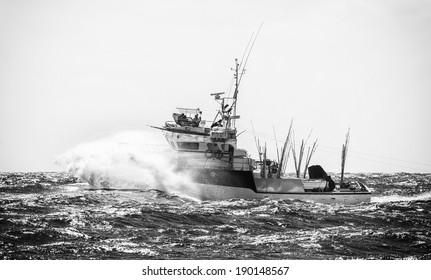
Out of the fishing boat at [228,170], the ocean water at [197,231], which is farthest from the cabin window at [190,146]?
the ocean water at [197,231]

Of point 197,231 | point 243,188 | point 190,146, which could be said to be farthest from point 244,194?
point 197,231

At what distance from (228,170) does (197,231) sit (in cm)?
1363

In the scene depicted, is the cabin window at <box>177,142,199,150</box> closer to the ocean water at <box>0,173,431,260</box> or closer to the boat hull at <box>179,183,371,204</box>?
the boat hull at <box>179,183,371,204</box>

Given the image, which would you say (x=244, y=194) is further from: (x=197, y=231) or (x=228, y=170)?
(x=197, y=231)

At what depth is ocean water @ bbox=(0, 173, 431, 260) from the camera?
14938 millimetres

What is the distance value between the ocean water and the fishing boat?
14.9 feet

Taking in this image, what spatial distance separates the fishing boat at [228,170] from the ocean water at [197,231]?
14.9ft

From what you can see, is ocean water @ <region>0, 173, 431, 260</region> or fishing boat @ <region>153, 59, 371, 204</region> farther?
fishing boat @ <region>153, 59, 371, 204</region>

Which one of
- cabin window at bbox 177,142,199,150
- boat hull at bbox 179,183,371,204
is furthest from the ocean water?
cabin window at bbox 177,142,199,150

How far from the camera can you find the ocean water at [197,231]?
14938 mm

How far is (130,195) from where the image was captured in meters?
30.6

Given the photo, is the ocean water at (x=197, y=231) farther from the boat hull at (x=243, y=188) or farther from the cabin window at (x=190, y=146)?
the cabin window at (x=190, y=146)
